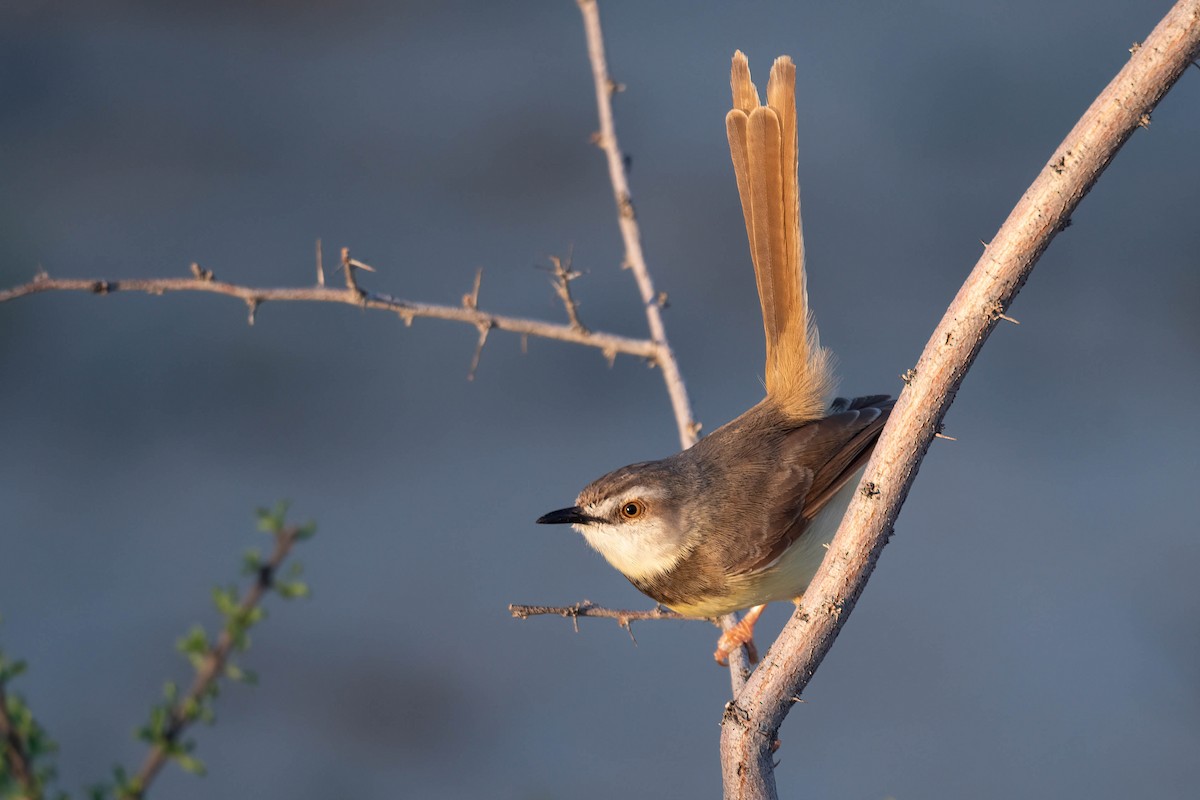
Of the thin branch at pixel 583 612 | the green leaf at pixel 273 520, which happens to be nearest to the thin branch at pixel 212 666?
the green leaf at pixel 273 520

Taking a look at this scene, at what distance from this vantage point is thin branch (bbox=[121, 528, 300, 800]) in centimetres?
182

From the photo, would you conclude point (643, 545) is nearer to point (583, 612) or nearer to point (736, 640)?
point (736, 640)

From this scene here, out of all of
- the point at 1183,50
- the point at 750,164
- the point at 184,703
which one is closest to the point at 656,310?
the point at 750,164

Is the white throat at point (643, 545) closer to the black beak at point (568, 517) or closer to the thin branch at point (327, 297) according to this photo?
the black beak at point (568, 517)

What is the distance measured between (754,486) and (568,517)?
738 millimetres

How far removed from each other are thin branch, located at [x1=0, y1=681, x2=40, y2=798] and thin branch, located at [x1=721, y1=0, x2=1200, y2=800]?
1627mm

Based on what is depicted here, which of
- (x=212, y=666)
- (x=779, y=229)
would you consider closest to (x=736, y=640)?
(x=779, y=229)

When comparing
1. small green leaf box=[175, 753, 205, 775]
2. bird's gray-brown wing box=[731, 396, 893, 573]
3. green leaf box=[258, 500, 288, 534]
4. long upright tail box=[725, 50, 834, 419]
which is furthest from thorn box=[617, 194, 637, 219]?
small green leaf box=[175, 753, 205, 775]

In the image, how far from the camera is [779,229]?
418 centimetres

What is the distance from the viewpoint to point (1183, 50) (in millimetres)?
2271

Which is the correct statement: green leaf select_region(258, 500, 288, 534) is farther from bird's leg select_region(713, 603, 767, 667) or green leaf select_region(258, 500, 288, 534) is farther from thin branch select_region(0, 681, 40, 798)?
bird's leg select_region(713, 603, 767, 667)

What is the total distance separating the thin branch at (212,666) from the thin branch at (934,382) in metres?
1.30

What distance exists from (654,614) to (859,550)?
1138 mm

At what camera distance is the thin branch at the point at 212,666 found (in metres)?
1.82
